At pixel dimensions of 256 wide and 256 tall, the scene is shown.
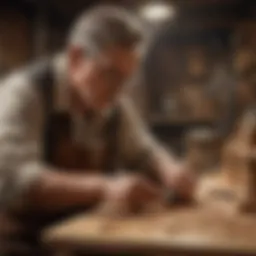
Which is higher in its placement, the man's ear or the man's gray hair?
the man's gray hair

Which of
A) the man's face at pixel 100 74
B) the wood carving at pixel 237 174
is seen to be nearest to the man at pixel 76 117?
the man's face at pixel 100 74

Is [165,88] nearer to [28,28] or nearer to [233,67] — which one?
[233,67]

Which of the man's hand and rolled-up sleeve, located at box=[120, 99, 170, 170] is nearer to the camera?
the man's hand

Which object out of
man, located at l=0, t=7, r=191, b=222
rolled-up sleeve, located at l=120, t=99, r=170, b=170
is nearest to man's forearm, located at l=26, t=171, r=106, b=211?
man, located at l=0, t=7, r=191, b=222

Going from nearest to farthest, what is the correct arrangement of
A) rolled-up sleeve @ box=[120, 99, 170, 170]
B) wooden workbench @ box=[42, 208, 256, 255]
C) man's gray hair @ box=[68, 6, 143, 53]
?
wooden workbench @ box=[42, 208, 256, 255] → man's gray hair @ box=[68, 6, 143, 53] → rolled-up sleeve @ box=[120, 99, 170, 170]

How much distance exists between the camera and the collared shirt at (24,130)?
683 mm

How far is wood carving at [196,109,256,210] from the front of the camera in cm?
80

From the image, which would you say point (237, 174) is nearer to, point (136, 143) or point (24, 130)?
point (136, 143)

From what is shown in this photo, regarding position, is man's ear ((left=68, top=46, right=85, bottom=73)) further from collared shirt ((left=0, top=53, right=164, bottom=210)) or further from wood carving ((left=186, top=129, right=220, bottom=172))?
wood carving ((left=186, top=129, right=220, bottom=172))

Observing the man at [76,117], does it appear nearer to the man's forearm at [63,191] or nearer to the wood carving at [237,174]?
the man's forearm at [63,191]

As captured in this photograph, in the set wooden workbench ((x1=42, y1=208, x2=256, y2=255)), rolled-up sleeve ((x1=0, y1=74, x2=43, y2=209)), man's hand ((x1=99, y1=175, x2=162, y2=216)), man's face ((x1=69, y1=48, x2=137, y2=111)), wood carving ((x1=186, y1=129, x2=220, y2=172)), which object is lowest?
wooden workbench ((x1=42, y1=208, x2=256, y2=255))

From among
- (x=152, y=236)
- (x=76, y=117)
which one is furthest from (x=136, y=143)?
(x=152, y=236)

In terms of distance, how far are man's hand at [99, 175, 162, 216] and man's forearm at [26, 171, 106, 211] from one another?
0.04 feet

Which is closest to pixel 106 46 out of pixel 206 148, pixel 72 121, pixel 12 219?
pixel 72 121
